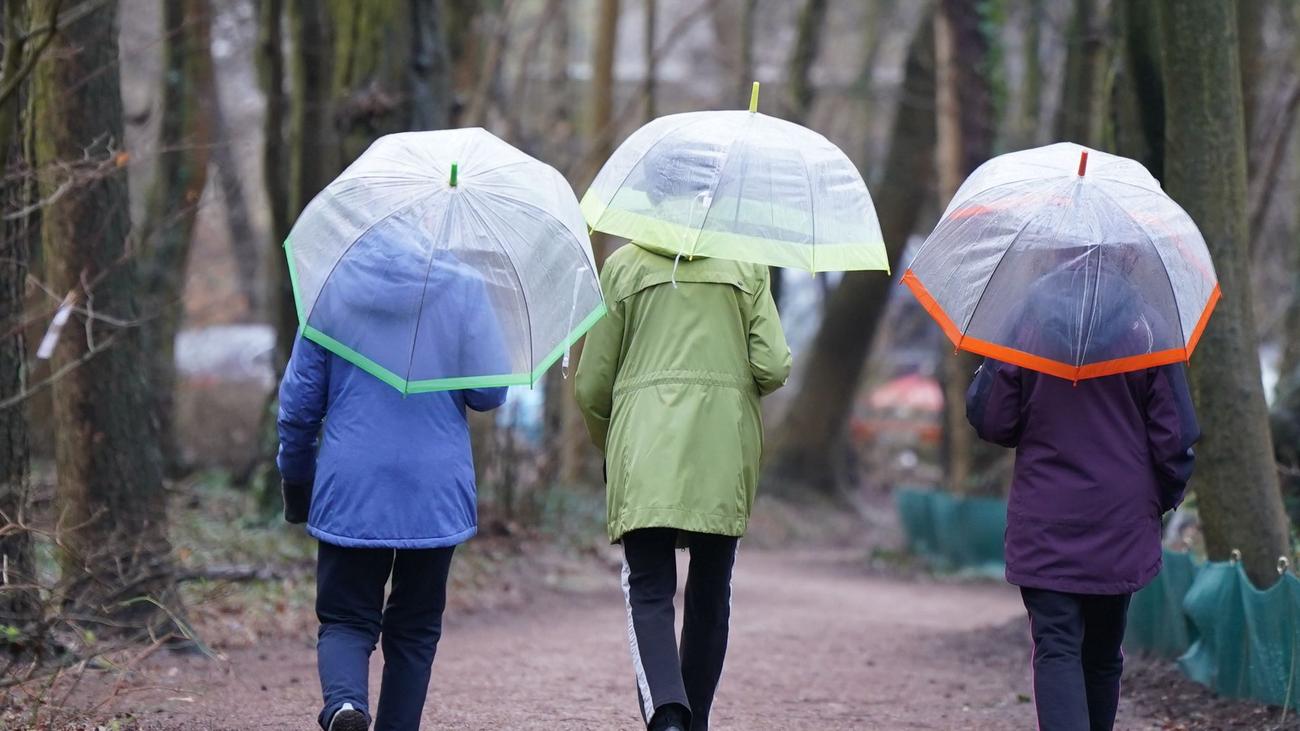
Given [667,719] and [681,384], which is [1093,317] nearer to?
[681,384]

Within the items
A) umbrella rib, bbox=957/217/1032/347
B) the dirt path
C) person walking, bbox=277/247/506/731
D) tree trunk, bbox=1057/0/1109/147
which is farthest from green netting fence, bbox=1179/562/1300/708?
tree trunk, bbox=1057/0/1109/147

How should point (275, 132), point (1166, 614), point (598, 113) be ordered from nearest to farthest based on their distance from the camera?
point (1166, 614) → point (275, 132) → point (598, 113)

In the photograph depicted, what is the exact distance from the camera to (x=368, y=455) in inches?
179

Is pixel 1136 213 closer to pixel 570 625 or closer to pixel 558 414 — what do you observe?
pixel 570 625

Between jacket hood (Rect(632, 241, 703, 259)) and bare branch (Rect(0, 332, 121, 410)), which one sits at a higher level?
jacket hood (Rect(632, 241, 703, 259))

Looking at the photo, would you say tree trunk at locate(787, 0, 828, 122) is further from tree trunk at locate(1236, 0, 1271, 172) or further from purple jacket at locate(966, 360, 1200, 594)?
purple jacket at locate(966, 360, 1200, 594)

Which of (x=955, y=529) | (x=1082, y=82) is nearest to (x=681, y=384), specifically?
(x=1082, y=82)

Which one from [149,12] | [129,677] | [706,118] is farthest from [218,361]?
[706,118]

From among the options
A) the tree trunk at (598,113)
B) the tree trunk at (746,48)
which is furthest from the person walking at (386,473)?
the tree trunk at (746,48)

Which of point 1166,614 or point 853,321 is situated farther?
point 853,321

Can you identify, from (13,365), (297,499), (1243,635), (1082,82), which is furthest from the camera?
(1082,82)

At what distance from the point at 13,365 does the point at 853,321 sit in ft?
49.2

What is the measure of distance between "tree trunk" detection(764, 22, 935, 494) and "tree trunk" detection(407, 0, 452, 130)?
9.21 metres

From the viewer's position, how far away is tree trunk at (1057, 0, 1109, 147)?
14.9 meters
